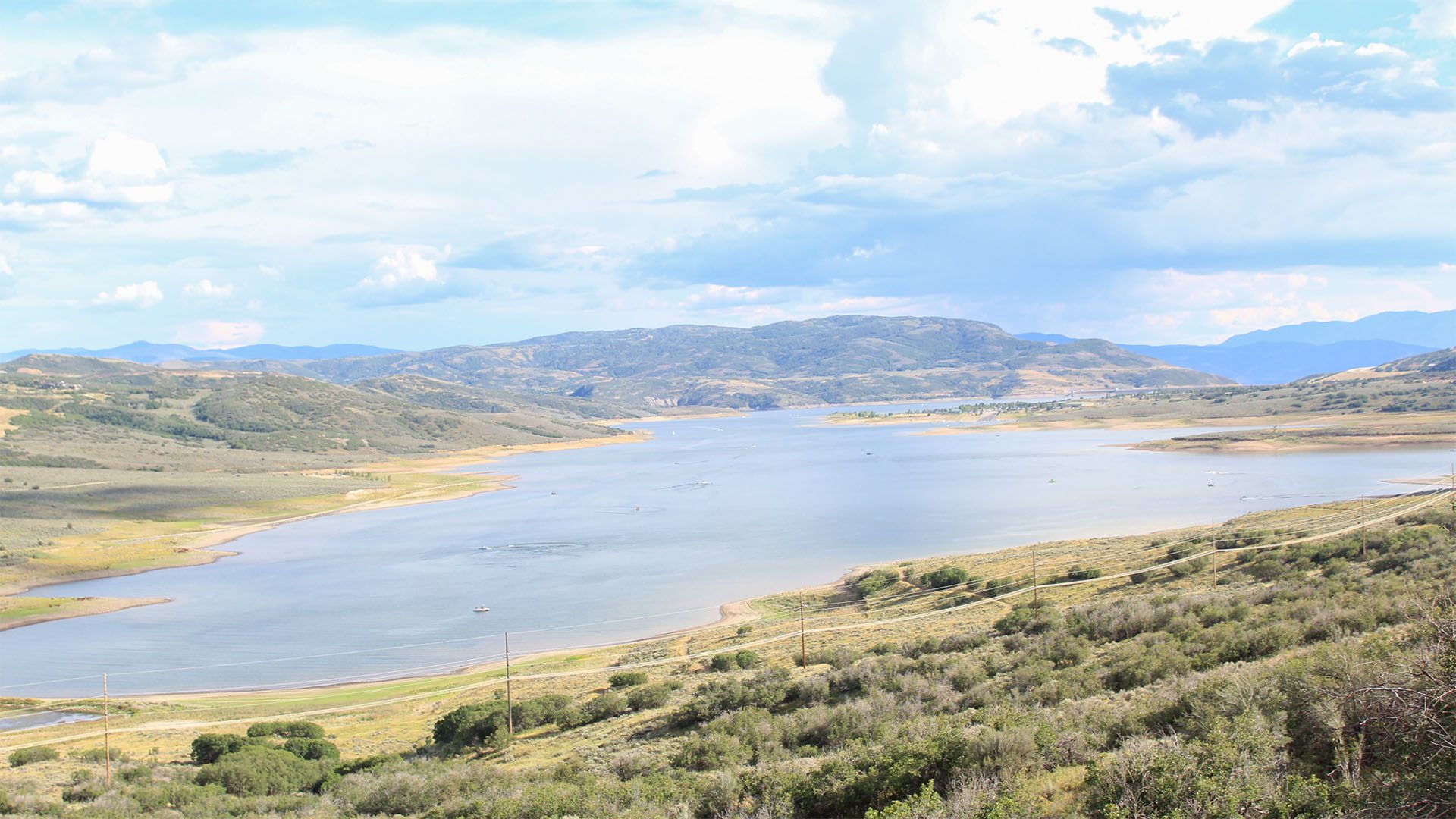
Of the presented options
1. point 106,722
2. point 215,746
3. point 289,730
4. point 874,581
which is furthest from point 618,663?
point 106,722

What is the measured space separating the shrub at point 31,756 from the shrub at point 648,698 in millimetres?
12331

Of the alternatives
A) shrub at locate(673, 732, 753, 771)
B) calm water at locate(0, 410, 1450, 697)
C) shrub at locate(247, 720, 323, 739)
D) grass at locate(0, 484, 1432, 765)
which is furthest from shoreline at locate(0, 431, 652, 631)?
shrub at locate(673, 732, 753, 771)

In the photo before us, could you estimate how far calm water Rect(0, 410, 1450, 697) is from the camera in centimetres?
3475

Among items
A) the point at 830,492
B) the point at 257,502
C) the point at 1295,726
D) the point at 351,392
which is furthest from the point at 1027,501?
the point at 351,392

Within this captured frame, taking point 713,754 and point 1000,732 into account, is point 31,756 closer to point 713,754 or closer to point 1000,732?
point 713,754

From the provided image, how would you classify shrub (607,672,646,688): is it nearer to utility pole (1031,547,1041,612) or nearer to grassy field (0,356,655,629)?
utility pole (1031,547,1041,612)

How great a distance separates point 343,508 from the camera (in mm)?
83062

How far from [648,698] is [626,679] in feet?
9.76

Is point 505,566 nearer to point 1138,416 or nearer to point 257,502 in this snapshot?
point 257,502

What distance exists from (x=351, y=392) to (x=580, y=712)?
17747 cm

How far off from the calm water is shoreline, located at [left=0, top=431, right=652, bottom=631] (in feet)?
5.85

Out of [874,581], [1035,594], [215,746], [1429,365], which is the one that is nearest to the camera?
[215,746]

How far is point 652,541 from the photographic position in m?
55.0

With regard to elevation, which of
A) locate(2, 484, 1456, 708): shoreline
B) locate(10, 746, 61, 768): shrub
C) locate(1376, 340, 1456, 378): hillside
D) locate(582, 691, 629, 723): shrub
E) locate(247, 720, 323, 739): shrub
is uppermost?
locate(1376, 340, 1456, 378): hillside
